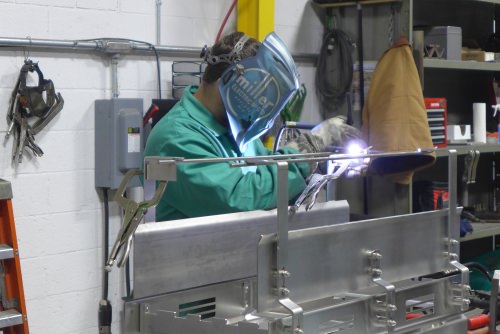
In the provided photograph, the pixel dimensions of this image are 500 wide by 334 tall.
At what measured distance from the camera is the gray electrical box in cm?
327

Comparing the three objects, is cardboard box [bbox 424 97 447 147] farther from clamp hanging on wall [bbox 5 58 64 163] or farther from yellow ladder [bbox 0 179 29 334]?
yellow ladder [bbox 0 179 29 334]

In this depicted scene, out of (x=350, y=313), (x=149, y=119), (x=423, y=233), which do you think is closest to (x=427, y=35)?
(x=149, y=119)

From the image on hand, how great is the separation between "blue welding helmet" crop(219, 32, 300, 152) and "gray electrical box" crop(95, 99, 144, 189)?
111 centimetres

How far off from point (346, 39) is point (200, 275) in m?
2.76

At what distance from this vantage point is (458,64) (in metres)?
3.92

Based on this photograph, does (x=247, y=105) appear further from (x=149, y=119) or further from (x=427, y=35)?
(x=427, y=35)

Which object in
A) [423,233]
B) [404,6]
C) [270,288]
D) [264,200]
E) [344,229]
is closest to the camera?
[270,288]

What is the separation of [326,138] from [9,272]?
1300 mm

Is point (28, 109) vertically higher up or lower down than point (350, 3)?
lower down

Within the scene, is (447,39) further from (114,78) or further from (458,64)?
(114,78)

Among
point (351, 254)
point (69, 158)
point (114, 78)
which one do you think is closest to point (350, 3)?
point (114, 78)

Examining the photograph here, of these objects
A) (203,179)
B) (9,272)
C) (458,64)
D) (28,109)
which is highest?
(458,64)

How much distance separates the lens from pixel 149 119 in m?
3.37

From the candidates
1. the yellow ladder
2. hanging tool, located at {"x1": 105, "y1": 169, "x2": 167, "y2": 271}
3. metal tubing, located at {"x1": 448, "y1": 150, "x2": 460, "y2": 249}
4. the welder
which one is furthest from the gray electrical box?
hanging tool, located at {"x1": 105, "y1": 169, "x2": 167, "y2": 271}
